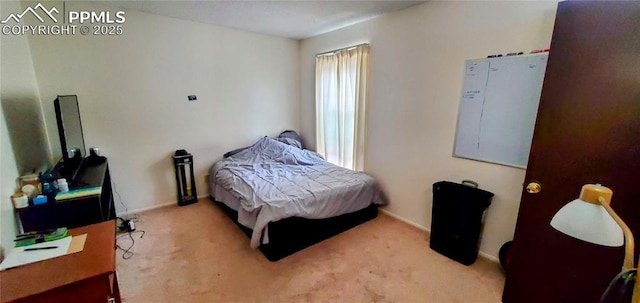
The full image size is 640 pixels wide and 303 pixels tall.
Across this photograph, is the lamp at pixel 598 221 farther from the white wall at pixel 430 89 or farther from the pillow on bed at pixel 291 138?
the pillow on bed at pixel 291 138

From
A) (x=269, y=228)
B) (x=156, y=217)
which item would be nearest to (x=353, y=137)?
(x=269, y=228)

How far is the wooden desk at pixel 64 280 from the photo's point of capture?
1.00 meters

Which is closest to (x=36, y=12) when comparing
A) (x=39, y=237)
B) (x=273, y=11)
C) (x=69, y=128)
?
(x=69, y=128)

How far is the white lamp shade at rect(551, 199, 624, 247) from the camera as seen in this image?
26.0 inches

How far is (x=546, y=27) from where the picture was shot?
1.84 meters

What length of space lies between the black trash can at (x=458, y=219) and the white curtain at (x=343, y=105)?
1.21m

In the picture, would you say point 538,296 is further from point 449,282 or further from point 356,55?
point 356,55

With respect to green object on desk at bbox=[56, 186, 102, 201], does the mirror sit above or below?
above

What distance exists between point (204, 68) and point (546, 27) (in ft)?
11.4

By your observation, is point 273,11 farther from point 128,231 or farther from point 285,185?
point 128,231

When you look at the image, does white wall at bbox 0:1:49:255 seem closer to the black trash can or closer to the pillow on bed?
the pillow on bed

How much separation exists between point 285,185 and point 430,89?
175cm

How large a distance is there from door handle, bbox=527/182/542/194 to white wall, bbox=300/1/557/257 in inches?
21.3

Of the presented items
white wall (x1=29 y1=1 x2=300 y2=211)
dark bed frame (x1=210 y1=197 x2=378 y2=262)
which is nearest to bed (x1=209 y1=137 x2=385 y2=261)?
dark bed frame (x1=210 y1=197 x2=378 y2=262)
